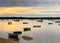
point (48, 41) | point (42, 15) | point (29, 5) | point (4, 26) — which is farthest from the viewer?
point (29, 5)


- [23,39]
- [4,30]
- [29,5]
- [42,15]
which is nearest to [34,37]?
[23,39]

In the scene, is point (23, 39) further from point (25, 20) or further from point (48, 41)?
point (25, 20)

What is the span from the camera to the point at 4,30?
1.16 meters

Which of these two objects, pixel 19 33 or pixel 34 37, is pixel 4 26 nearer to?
pixel 19 33

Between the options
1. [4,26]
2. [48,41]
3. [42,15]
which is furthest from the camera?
[42,15]

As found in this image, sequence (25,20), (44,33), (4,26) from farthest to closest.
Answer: (25,20) → (4,26) → (44,33)

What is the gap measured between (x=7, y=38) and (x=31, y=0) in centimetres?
95

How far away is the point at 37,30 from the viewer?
1.16 metres

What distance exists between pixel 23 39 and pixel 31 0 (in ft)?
3.16

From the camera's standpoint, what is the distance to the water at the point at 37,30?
1008 millimetres

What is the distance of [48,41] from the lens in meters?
0.98

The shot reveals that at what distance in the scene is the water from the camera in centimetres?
101

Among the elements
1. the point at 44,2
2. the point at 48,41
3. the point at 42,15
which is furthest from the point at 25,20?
the point at 44,2

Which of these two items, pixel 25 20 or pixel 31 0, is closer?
pixel 25 20
